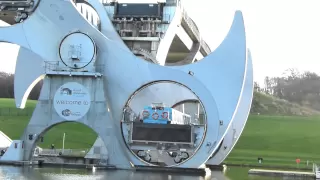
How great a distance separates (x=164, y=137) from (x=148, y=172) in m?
2.21

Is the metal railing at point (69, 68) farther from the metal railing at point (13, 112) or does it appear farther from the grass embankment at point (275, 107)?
the metal railing at point (13, 112)

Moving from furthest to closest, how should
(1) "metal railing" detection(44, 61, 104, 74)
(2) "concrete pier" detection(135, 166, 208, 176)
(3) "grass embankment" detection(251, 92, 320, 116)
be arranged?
1. (3) "grass embankment" detection(251, 92, 320, 116)
2. (1) "metal railing" detection(44, 61, 104, 74)
3. (2) "concrete pier" detection(135, 166, 208, 176)

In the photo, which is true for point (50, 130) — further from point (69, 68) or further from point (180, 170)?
point (180, 170)

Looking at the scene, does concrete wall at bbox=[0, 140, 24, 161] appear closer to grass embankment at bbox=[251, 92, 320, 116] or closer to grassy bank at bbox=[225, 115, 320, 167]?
grassy bank at bbox=[225, 115, 320, 167]

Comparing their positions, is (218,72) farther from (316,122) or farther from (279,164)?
(316,122)

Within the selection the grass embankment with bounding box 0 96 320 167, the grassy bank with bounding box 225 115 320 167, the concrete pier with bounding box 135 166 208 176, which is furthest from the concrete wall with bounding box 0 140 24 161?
the grass embankment with bounding box 0 96 320 167

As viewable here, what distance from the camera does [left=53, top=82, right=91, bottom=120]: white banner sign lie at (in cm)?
3102

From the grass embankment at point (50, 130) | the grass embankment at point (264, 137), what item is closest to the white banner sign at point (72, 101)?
the grass embankment at point (264, 137)

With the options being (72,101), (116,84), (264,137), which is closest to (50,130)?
(264,137)

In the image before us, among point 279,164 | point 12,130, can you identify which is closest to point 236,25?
point 279,164

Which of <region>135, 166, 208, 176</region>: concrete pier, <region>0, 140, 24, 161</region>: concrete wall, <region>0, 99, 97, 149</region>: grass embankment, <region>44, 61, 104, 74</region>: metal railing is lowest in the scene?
<region>135, 166, 208, 176</region>: concrete pier

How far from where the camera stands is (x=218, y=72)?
3061 centimetres

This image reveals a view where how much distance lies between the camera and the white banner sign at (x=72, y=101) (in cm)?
3102

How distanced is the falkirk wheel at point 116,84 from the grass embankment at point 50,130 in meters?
21.0
